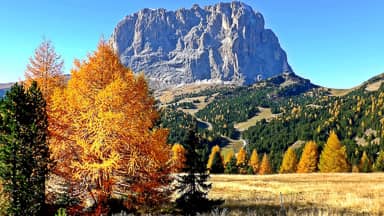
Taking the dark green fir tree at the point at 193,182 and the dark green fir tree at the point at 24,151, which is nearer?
the dark green fir tree at the point at 24,151

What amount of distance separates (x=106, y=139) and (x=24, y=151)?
4.97 m

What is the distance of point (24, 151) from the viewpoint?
1983 centimetres

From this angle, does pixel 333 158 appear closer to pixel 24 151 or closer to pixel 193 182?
pixel 193 182

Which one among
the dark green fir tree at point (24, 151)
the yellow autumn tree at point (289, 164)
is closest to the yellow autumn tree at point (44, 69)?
the dark green fir tree at point (24, 151)

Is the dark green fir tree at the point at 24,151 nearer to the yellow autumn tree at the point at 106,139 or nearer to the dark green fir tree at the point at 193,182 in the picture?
the yellow autumn tree at the point at 106,139

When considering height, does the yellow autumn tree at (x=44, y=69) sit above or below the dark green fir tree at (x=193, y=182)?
above

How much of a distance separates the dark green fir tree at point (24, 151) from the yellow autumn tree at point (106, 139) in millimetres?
720

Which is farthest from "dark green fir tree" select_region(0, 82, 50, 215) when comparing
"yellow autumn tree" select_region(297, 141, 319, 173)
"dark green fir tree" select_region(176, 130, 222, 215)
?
"yellow autumn tree" select_region(297, 141, 319, 173)

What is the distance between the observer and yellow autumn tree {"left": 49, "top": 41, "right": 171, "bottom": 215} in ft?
61.6

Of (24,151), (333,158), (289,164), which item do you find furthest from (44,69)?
(289,164)

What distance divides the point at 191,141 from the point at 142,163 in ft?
10.9

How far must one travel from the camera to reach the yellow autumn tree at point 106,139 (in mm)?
18781

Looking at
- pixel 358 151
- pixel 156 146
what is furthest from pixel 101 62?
pixel 358 151

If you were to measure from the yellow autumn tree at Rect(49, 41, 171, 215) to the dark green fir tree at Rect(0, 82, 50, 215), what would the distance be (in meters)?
0.72
